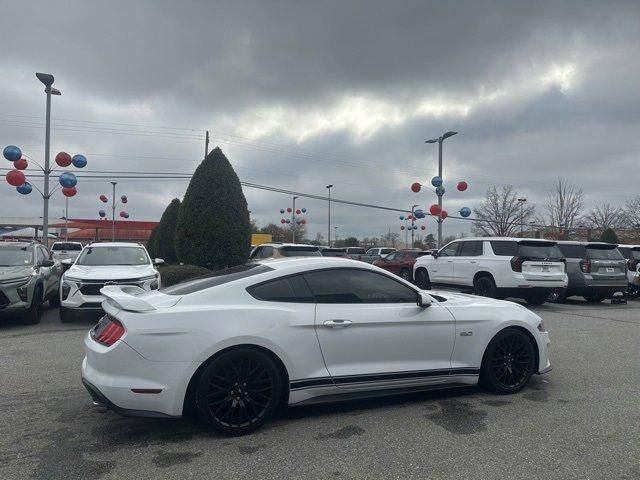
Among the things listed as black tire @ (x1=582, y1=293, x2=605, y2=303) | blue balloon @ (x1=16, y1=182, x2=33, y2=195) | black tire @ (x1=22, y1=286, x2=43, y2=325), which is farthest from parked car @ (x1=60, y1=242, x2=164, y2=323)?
blue balloon @ (x1=16, y1=182, x2=33, y2=195)

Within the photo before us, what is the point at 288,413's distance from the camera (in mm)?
4520

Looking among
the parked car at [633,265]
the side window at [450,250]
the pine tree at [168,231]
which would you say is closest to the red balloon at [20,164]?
the pine tree at [168,231]

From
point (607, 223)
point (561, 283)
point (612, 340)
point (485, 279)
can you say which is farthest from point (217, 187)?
point (607, 223)

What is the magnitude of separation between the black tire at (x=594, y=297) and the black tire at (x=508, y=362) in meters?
10.3

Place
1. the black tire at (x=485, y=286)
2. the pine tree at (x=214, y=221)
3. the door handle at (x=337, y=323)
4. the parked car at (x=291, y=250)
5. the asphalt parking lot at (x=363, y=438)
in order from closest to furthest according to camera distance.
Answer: the asphalt parking lot at (x=363, y=438)
the door handle at (x=337, y=323)
the black tire at (x=485, y=286)
the parked car at (x=291, y=250)
the pine tree at (x=214, y=221)

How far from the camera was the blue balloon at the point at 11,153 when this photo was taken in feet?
60.1

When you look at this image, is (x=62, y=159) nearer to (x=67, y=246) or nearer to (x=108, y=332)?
(x=67, y=246)

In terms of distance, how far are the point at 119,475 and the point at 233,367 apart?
1071mm

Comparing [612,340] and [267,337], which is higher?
[267,337]

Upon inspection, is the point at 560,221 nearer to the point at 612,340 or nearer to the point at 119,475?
the point at 612,340

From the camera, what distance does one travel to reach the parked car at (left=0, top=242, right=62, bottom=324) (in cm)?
897

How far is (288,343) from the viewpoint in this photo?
4.12 metres

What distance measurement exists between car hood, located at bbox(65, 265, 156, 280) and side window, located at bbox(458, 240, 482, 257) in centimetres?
809

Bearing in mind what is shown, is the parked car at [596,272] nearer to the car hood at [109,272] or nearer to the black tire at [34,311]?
the car hood at [109,272]
